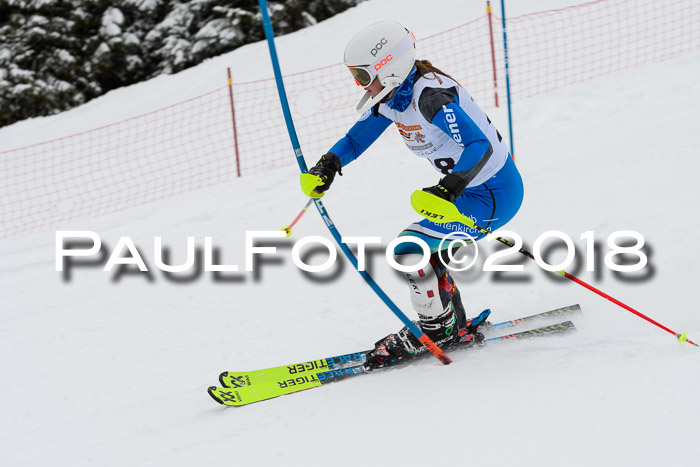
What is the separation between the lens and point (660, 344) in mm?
2996

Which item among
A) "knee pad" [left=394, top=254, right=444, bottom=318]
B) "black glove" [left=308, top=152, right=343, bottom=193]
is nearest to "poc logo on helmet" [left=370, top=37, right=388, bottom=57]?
"black glove" [left=308, top=152, right=343, bottom=193]

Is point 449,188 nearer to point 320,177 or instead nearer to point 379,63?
point 379,63

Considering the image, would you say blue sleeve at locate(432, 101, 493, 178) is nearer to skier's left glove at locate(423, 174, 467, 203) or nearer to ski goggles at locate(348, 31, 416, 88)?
skier's left glove at locate(423, 174, 467, 203)

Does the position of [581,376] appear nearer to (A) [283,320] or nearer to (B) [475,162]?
(B) [475,162]

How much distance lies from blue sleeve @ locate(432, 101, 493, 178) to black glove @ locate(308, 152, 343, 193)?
71 centimetres

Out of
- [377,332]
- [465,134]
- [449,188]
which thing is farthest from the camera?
[377,332]

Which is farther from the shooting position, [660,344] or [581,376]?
[660,344]

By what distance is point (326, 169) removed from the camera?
3.41m

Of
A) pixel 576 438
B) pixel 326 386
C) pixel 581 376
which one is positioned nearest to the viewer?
pixel 576 438

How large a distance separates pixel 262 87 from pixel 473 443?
9.41 m

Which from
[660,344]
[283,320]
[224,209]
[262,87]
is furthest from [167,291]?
[262,87]

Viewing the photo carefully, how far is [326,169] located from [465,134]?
2.79 ft

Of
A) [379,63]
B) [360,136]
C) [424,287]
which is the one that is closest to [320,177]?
[360,136]

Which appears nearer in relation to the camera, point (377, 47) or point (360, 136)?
point (377, 47)
